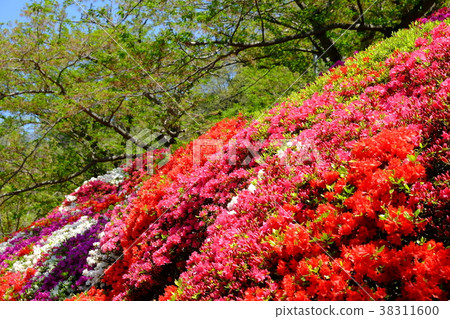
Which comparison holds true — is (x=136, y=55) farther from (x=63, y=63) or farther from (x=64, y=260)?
(x=64, y=260)

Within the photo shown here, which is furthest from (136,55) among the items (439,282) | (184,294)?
(439,282)

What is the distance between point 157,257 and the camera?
4.80 m

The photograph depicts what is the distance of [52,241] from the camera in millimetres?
8344

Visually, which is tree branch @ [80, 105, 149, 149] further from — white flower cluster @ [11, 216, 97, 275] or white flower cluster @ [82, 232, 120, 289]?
white flower cluster @ [82, 232, 120, 289]

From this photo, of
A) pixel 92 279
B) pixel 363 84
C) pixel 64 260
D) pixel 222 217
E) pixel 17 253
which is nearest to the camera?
pixel 222 217

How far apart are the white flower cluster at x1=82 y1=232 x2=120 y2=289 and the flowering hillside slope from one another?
0.09ft

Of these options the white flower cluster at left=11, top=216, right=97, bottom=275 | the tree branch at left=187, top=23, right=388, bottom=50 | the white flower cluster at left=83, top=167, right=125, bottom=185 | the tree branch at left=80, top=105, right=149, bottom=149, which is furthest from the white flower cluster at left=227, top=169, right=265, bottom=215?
the tree branch at left=80, top=105, right=149, bottom=149

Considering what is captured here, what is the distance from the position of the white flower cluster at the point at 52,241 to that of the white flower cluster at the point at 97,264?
1520 mm

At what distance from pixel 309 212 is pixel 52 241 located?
8014mm

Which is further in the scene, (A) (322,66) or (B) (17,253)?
(A) (322,66)

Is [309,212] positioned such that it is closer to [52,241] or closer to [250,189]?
[250,189]

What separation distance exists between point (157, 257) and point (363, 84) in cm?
488

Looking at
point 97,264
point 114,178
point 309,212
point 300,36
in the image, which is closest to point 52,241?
point 97,264

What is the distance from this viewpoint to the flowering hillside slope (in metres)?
2.36
